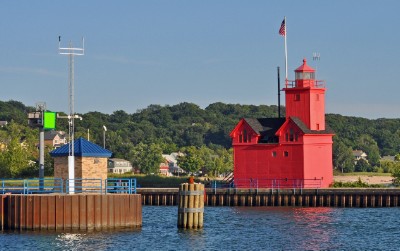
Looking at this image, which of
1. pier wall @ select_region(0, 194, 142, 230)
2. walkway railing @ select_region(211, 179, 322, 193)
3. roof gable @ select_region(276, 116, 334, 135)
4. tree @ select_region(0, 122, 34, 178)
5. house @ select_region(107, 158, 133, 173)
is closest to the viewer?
pier wall @ select_region(0, 194, 142, 230)

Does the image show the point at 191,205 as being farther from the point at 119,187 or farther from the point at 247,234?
the point at 247,234

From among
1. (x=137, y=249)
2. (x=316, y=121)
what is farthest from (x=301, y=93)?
(x=137, y=249)

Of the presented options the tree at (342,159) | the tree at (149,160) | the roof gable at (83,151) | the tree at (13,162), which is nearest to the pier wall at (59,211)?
the roof gable at (83,151)

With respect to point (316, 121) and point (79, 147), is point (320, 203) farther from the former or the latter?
point (79, 147)

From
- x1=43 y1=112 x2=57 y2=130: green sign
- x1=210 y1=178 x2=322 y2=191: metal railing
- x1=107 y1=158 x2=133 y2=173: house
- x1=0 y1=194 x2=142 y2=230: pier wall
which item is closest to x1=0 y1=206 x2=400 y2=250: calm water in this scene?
x1=0 y1=194 x2=142 y2=230: pier wall

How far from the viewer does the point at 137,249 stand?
58.2m

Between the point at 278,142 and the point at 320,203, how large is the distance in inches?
366

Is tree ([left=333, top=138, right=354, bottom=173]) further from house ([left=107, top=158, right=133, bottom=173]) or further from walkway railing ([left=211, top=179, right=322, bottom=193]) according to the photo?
walkway railing ([left=211, top=179, right=322, bottom=193])

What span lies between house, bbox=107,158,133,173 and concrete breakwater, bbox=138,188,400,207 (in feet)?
251

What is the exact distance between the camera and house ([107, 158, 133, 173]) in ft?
575

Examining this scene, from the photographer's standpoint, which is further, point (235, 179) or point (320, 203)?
point (235, 179)

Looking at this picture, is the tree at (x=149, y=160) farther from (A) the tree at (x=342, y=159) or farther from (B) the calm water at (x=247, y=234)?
(B) the calm water at (x=247, y=234)

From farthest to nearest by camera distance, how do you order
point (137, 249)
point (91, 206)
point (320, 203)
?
point (320, 203) → point (91, 206) → point (137, 249)

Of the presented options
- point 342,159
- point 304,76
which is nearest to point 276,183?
point 304,76
